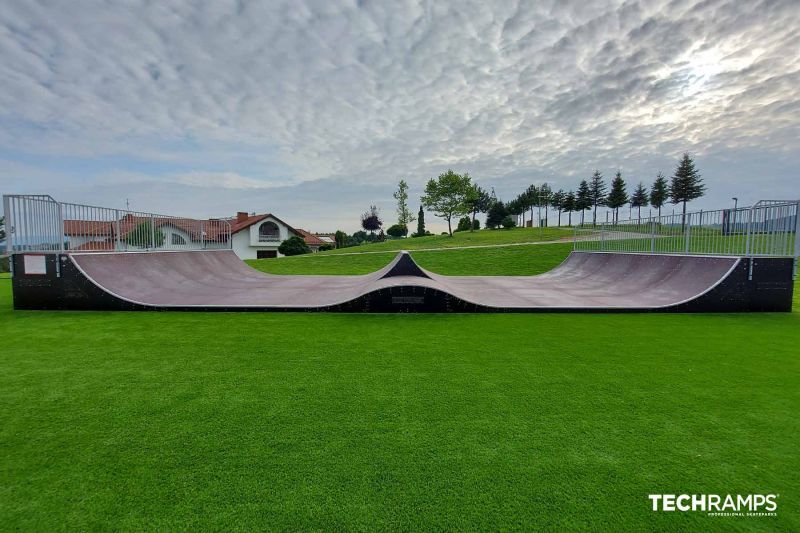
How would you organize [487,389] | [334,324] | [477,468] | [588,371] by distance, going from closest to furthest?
[477,468], [487,389], [588,371], [334,324]

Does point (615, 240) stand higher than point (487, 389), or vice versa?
point (615, 240)

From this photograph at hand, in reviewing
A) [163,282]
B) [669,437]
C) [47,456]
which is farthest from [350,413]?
[163,282]

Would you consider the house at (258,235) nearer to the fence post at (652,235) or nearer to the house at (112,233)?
the house at (112,233)

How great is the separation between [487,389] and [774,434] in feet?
7.05

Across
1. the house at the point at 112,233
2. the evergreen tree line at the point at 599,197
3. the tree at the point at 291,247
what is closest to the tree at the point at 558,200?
the evergreen tree line at the point at 599,197

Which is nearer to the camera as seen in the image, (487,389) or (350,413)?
(350,413)

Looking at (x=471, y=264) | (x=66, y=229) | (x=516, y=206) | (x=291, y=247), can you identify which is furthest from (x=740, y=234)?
(x=516, y=206)

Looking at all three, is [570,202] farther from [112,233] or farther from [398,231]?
[112,233]

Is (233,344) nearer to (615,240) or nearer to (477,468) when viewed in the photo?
(477,468)

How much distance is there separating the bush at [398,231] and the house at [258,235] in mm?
27427

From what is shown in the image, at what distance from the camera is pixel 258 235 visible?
54.1 metres

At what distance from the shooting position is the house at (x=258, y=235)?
173 ft

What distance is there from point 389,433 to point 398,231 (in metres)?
79.0

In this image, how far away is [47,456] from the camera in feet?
→ 7.89
